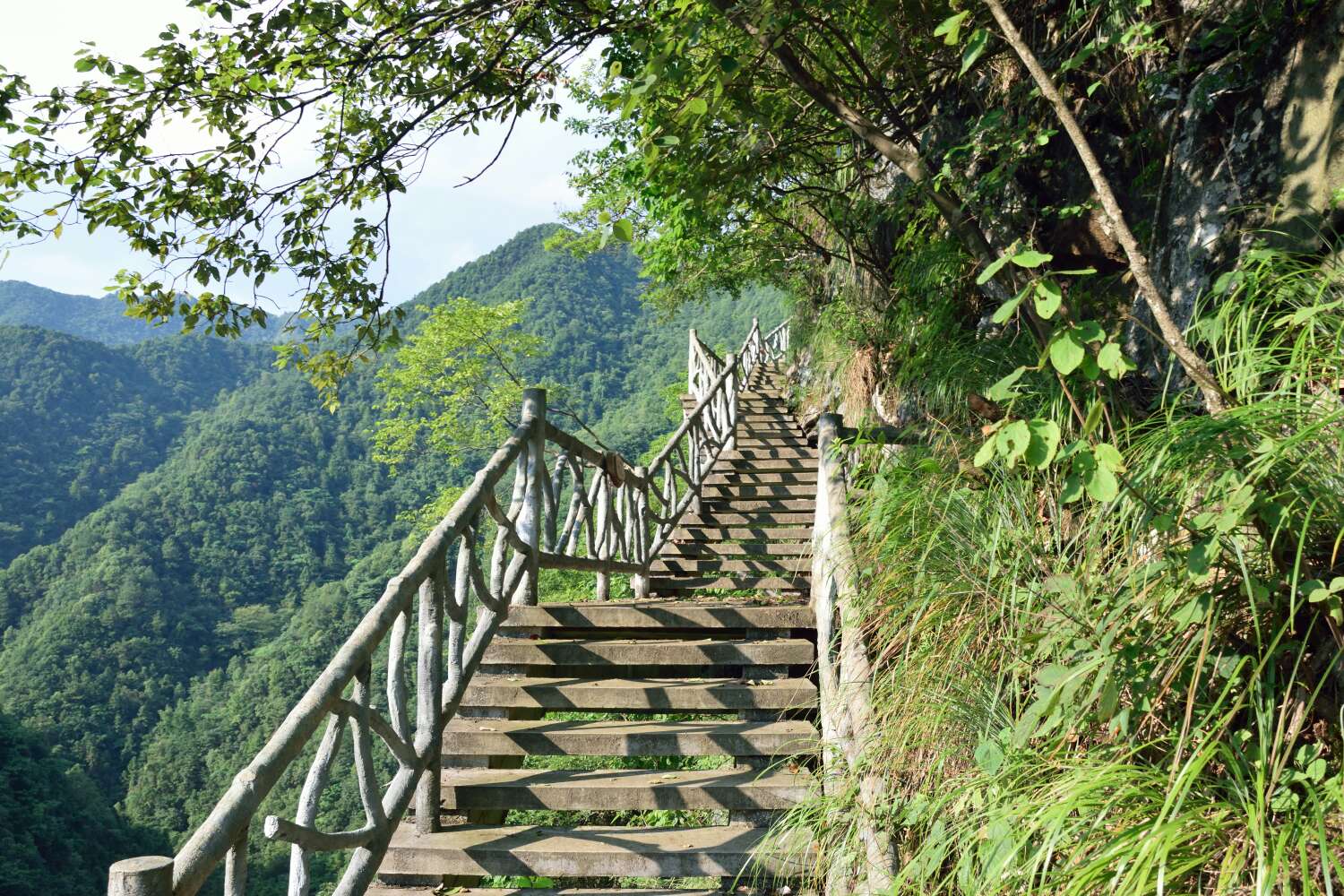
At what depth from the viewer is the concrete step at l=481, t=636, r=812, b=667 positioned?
4730 millimetres

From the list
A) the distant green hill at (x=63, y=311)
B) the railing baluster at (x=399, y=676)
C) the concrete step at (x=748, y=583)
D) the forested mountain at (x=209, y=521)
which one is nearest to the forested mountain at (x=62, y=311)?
the distant green hill at (x=63, y=311)

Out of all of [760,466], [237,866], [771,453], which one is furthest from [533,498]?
[771,453]

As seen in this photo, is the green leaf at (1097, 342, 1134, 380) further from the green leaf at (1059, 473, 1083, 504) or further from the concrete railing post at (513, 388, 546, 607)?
the concrete railing post at (513, 388, 546, 607)

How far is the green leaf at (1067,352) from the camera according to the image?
190 cm

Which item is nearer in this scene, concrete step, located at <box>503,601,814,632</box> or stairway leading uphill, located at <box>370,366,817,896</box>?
stairway leading uphill, located at <box>370,366,817,896</box>

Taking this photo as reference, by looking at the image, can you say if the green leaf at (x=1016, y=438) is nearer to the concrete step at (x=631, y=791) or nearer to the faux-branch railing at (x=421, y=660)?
the faux-branch railing at (x=421, y=660)

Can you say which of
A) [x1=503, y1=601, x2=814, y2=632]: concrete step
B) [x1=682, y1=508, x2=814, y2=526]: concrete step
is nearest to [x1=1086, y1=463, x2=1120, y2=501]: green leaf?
[x1=503, y1=601, x2=814, y2=632]: concrete step

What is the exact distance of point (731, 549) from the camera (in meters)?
8.98

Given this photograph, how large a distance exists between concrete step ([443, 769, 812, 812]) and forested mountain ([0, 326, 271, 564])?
70948 mm

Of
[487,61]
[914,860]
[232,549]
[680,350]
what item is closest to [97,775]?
[232,549]

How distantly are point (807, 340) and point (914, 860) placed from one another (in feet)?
44.0

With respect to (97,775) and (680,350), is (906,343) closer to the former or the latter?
(97,775)

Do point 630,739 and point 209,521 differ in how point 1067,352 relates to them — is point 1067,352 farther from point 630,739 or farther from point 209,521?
point 209,521

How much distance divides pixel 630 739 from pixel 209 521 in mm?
64833
